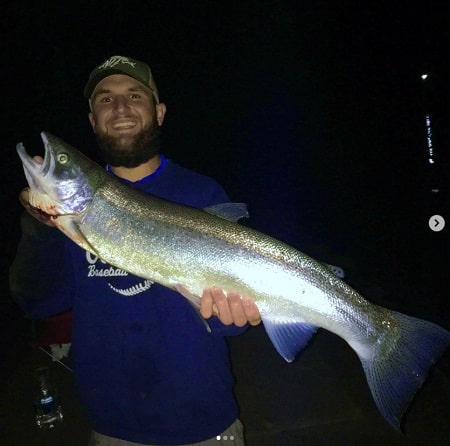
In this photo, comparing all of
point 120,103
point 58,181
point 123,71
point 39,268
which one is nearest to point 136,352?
point 39,268

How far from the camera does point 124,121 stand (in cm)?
257

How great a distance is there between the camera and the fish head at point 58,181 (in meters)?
2.21

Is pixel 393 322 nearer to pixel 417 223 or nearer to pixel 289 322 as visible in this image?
pixel 289 322

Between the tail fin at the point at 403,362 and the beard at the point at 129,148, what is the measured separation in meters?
1.87

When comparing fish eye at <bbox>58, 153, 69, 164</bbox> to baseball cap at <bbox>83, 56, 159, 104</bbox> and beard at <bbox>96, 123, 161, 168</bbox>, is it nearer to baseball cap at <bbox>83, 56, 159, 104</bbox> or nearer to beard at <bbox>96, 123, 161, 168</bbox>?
beard at <bbox>96, 123, 161, 168</bbox>

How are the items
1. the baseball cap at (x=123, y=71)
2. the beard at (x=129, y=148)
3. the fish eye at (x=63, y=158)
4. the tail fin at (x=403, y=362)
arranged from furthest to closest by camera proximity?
the baseball cap at (x=123, y=71), the beard at (x=129, y=148), the fish eye at (x=63, y=158), the tail fin at (x=403, y=362)

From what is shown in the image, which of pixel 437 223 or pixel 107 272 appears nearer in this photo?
pixel 107 272

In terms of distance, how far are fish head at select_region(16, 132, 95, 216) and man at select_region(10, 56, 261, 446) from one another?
0.09 meters

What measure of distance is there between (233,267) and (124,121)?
4.02ft

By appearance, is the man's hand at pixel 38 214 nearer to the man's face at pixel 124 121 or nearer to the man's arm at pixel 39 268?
the man's arm at pixel 39 268

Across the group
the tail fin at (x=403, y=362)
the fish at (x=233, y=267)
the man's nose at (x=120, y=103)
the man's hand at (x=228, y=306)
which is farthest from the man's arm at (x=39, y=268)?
the tail fin at (x=403, y=362)

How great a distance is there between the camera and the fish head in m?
2.21

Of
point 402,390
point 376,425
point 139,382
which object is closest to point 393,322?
point 402,390

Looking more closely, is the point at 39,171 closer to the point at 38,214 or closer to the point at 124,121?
the point at 38,214
